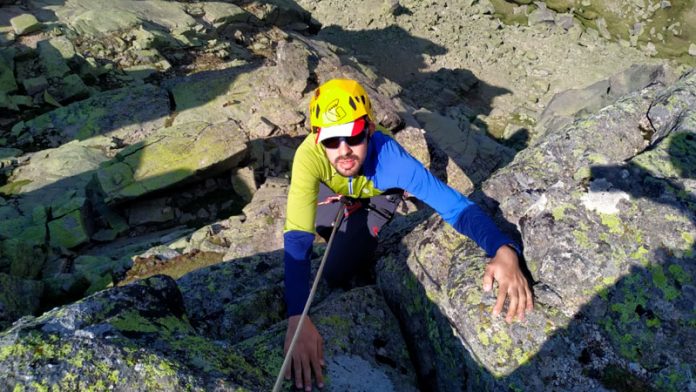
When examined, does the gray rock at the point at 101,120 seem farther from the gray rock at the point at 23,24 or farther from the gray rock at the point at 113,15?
the gray rock at the point at 113,15

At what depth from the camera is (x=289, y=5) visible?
24.9m

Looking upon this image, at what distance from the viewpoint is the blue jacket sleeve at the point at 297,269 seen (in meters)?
4.39

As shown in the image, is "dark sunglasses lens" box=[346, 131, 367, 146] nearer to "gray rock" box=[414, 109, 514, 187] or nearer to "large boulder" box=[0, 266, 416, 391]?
"large boulder" box=[0, 266, 416, 391]

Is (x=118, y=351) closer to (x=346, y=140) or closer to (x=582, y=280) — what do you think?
(x=346, y=140)

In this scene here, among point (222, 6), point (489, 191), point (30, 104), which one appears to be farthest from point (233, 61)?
point (489, 191)

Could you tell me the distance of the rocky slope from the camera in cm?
355

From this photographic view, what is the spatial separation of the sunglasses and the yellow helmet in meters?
0.15

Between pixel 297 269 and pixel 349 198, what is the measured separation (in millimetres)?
1633

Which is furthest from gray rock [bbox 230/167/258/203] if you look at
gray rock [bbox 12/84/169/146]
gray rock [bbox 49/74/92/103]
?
gray rock [bbox 49/74/92/103]

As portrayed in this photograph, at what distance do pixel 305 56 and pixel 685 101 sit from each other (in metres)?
10.6

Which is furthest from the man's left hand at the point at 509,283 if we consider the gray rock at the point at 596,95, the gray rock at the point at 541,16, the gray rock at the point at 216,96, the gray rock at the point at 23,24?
the gray rock at the point at 541,16

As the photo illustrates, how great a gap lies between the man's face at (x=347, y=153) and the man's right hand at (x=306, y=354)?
143 cm

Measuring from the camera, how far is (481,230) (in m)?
4.22

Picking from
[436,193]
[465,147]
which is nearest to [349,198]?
[436,193]
